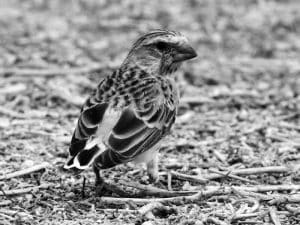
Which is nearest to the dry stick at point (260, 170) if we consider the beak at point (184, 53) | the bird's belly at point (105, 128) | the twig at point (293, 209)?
the twig at point (293, 209)

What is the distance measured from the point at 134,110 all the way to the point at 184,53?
108 cm

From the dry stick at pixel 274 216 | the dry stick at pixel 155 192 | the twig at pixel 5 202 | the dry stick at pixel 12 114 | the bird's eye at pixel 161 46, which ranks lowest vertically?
the twig at pixel 5 202

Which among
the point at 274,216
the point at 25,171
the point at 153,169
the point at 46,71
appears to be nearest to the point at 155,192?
the point at 153,169

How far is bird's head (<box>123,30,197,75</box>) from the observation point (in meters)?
7.61

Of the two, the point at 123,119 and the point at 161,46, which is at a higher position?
the point at 161,46

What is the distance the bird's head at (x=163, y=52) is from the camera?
7613 mm

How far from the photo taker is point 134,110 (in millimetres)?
6844

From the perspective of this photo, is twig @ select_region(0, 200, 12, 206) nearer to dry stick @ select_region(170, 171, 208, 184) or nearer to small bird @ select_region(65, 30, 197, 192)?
small bird @ select_region(65, 30, 197, 192)

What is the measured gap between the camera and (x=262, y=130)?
342 inches

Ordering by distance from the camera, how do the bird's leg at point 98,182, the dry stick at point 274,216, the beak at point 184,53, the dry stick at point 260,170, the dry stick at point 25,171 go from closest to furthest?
the dry stick at point 274,216 → the bird's leg at point 98,182 → the dry stick at point 25,171 → the dry stick at point 260,170 → the beak at point 184,53

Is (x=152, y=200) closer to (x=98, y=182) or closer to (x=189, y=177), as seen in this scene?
(x=98, y=182)

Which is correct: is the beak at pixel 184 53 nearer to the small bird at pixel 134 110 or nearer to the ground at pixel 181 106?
the small bird at pixel 134 110

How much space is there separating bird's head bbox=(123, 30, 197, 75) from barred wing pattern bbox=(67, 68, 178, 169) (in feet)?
0.48

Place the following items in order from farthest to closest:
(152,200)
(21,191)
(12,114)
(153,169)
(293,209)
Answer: (12,114)
(153,169)
(21,191)
(152,200)
(293,209)
